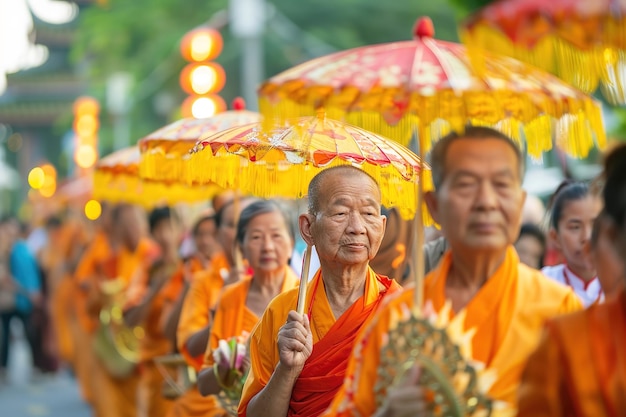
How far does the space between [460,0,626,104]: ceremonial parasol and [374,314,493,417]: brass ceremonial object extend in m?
0.80

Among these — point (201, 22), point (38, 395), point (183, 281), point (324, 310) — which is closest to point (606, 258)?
point (324, 310)

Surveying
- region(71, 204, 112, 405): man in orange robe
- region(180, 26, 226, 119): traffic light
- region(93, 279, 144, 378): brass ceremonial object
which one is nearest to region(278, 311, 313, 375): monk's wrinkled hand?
region(93, 279, 144, 378): brass ceremonial object

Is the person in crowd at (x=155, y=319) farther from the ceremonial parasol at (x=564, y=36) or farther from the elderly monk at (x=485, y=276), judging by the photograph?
the ceremonial parasol at (x=564, y=36)

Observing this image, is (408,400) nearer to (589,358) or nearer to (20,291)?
(589,358)

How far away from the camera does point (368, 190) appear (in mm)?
4609

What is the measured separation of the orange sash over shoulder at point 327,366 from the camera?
4.33 m

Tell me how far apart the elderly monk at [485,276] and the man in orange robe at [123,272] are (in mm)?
6945

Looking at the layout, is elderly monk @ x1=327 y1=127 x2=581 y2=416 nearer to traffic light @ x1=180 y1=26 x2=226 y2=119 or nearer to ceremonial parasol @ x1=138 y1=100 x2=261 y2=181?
ceremonial parasol @ x1=138 y1=100 x2=261 y2=181

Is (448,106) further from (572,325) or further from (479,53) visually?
(572,325)

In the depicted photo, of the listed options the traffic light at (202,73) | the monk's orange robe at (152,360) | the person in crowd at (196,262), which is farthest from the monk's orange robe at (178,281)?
the traffic light at (202,73)

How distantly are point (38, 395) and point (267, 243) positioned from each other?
10.1 m

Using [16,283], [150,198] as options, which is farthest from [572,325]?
[16,283]

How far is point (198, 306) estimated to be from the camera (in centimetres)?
688

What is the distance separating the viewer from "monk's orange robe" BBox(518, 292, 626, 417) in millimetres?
2996
